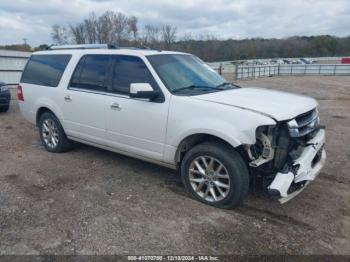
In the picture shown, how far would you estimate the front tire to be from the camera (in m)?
3.44

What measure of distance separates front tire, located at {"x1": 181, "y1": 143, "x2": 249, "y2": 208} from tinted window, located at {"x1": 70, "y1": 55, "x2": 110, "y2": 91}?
182cm

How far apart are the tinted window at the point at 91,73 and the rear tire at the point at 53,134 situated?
0.92m

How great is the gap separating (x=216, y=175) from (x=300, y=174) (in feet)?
3.02

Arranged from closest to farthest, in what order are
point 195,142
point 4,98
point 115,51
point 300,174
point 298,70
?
1. point 300,174
2. point 195,142
3. point 115,51
4. point 4,98
5. point 298,70

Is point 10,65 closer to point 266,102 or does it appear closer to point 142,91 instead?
point 142,91

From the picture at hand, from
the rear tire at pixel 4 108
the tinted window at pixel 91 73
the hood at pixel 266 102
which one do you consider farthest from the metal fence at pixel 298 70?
the hood at pixel 266 102

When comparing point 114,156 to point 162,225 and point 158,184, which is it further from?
point 162,225

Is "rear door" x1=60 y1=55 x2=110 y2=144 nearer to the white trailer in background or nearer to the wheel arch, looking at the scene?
the wheel arch

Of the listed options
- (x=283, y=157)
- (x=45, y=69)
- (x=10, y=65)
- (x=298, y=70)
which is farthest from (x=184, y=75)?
(x=298, y=70)

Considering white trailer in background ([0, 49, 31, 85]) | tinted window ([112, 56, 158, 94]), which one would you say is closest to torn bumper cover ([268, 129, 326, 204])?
tinted window ([112, 56, 158, 94])

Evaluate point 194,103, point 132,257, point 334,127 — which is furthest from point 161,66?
point 334,127

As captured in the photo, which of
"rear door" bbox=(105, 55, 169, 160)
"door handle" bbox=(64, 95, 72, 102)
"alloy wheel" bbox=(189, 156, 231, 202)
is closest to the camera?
"alloy wheel" bbox=(189, 156, 231, 202)

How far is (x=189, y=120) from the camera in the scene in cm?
366

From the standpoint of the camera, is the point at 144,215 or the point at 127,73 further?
the point at 127,73
